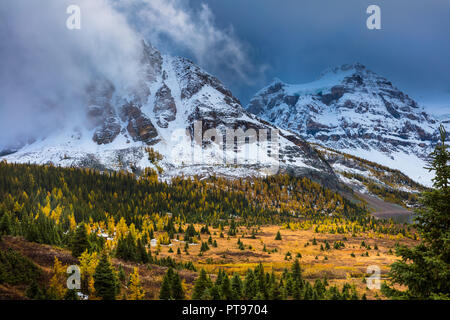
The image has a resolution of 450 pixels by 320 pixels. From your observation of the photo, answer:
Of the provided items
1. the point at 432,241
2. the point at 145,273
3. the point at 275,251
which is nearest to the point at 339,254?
the point at 275,251

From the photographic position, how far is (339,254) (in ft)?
210

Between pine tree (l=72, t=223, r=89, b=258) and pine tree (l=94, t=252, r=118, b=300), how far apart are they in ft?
37.9

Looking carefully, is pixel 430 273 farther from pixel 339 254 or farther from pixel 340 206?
pixel 340 206

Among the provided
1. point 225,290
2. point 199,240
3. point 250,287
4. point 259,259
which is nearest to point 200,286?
point 225,290

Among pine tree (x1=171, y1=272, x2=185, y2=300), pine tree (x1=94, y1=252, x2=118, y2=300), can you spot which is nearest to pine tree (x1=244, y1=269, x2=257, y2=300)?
pine tree (x1=171, y1=272, x2=185, y2=300)

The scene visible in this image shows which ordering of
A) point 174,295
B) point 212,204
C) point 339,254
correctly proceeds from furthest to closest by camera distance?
point 212,204, point 339,254, point 174,295

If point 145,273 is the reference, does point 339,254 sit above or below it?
below

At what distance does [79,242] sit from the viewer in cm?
3272

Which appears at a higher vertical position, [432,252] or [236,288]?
[432,252]

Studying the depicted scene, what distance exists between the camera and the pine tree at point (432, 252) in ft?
37.6

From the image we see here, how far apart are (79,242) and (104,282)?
42.5 ft

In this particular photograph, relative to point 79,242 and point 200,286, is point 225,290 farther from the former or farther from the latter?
point 79,242

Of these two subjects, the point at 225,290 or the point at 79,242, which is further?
the point at 79,242
